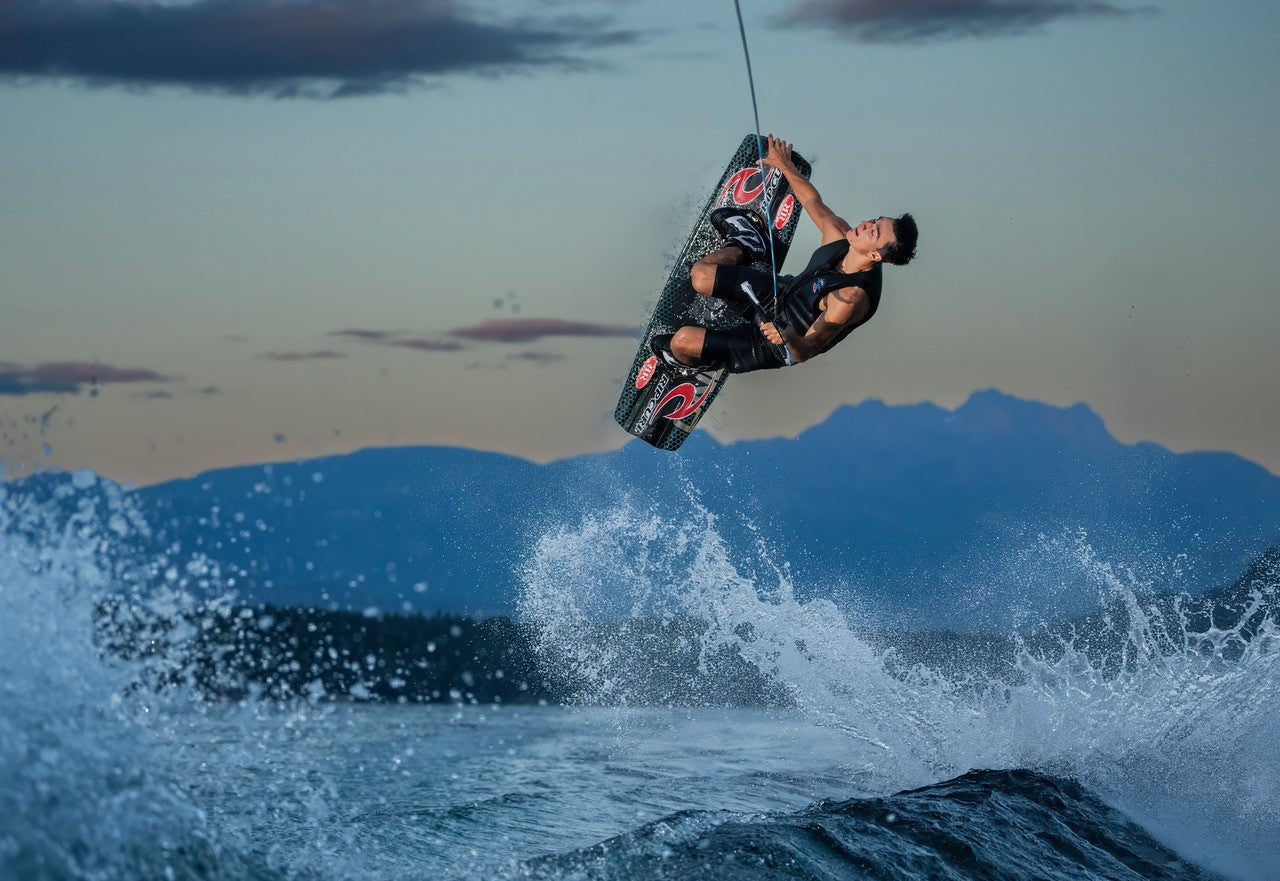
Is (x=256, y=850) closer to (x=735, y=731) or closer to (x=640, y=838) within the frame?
(x=640, y=838)

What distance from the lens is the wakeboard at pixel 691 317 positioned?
10.7 metres

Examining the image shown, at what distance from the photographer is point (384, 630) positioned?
181 ft

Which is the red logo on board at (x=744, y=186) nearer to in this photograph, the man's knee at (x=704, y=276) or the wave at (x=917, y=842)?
the man's knee at (x=704, y=276)

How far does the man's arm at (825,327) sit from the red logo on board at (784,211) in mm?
2085

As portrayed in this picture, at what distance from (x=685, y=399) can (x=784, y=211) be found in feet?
6.14

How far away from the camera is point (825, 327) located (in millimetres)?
8789

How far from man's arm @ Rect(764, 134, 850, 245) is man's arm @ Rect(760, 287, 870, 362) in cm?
53

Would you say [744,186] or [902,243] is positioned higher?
[744,186]

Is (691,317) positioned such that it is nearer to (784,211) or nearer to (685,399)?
(685,399)

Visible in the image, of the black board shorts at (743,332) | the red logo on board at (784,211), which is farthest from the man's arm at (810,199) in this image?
the red logo on board at (784,211)

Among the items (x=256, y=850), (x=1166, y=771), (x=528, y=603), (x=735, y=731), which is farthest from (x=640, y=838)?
(x=735, y=731)

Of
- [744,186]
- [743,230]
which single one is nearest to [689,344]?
[743,230]

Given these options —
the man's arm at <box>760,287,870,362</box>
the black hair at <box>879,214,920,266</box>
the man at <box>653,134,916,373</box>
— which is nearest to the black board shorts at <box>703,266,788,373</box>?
the man at <box>653,134,916,373</box>

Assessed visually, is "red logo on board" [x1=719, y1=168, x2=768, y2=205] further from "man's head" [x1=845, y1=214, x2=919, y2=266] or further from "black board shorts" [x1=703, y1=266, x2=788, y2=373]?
"man's head" [x1=845, y1=214, x2=919, y2=266]
